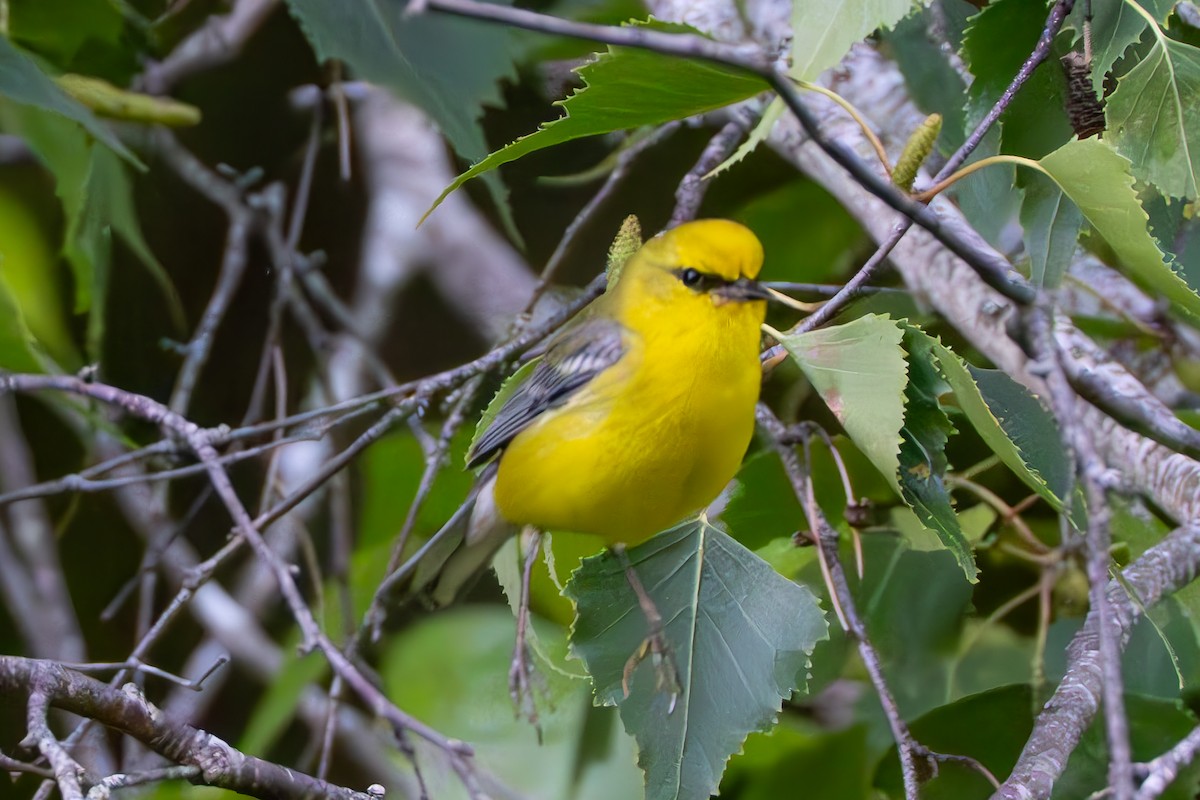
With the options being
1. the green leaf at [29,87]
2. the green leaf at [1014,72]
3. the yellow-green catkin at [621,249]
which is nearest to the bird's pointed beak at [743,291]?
the yellow-green catkin at [621,249]

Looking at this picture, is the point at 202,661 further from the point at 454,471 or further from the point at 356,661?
the point at 454,471

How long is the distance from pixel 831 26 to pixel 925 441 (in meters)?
0.20

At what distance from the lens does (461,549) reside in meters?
0.61

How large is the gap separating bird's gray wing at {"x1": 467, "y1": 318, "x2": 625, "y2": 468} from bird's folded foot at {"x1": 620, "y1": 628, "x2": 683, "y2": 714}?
0.44 ft

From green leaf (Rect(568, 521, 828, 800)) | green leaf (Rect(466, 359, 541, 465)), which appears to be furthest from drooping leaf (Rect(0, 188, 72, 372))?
green leaf (Rect(568, 521, 828, 800))

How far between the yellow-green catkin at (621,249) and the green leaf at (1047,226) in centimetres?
21

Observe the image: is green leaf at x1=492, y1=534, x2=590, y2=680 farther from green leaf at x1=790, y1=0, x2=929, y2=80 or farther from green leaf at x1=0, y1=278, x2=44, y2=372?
green leaf at x1=0, y1=278, x2=44, y2=372

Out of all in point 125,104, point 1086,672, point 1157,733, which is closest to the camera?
point 1086,672

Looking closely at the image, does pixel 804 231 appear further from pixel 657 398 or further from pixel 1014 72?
pixel 657 398

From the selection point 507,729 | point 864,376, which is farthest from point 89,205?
point 864,376

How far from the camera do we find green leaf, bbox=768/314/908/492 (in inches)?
16.1

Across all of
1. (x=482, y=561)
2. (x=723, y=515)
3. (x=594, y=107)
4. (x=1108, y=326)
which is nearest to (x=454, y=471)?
(x=482, y=561)

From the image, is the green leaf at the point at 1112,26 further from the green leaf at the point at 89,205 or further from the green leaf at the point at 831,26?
the green leaf at the point at 89,205

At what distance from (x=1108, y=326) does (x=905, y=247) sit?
206mm
